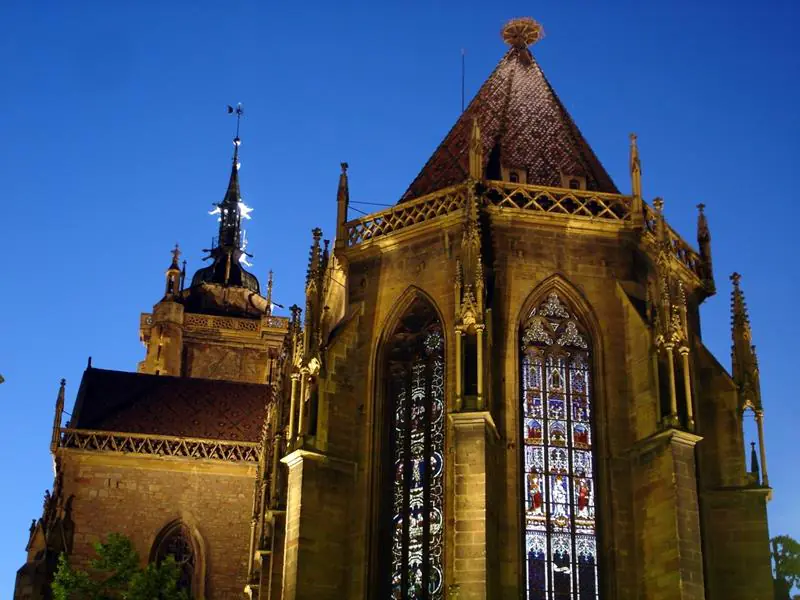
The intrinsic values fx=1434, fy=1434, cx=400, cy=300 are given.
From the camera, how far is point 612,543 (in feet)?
86.1

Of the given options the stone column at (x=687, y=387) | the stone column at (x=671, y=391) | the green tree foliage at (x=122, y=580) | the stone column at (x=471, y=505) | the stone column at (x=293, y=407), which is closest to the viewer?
the stone column at (x=471, y=505)

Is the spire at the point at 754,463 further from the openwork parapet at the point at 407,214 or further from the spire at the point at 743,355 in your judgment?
the openwork parapet at the point at 407,214

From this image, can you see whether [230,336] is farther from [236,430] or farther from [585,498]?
[585,498]

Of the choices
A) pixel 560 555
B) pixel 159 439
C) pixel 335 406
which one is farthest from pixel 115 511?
pixel 560 555

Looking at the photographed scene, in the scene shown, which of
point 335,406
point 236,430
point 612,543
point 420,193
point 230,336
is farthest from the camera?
point 230,336

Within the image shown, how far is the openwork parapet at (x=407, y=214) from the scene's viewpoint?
95.5 ft

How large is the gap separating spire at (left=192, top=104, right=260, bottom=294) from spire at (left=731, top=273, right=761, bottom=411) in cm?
2731

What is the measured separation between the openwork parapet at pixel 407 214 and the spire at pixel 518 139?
63 cm

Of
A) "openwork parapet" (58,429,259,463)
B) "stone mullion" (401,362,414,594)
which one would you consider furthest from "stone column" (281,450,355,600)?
"openwork parapet" (58,429,259,463)

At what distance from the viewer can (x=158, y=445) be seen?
37.1 m

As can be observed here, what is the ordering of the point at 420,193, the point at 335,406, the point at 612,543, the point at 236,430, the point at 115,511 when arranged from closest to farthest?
the point at 612,543
the point at 335,406
the point at 420,193
the point at 115,511
the point at 236,430

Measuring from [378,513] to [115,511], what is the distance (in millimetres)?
11088

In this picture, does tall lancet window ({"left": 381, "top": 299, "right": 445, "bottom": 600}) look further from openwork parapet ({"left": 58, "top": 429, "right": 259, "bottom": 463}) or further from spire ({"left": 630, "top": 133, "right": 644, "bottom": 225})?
openwork parapet ({"left": 58, "top": 429, "right": 259, "bottom": 463})

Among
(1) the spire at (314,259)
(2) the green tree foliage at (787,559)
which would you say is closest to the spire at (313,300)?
(1) the spire at (314,259)
